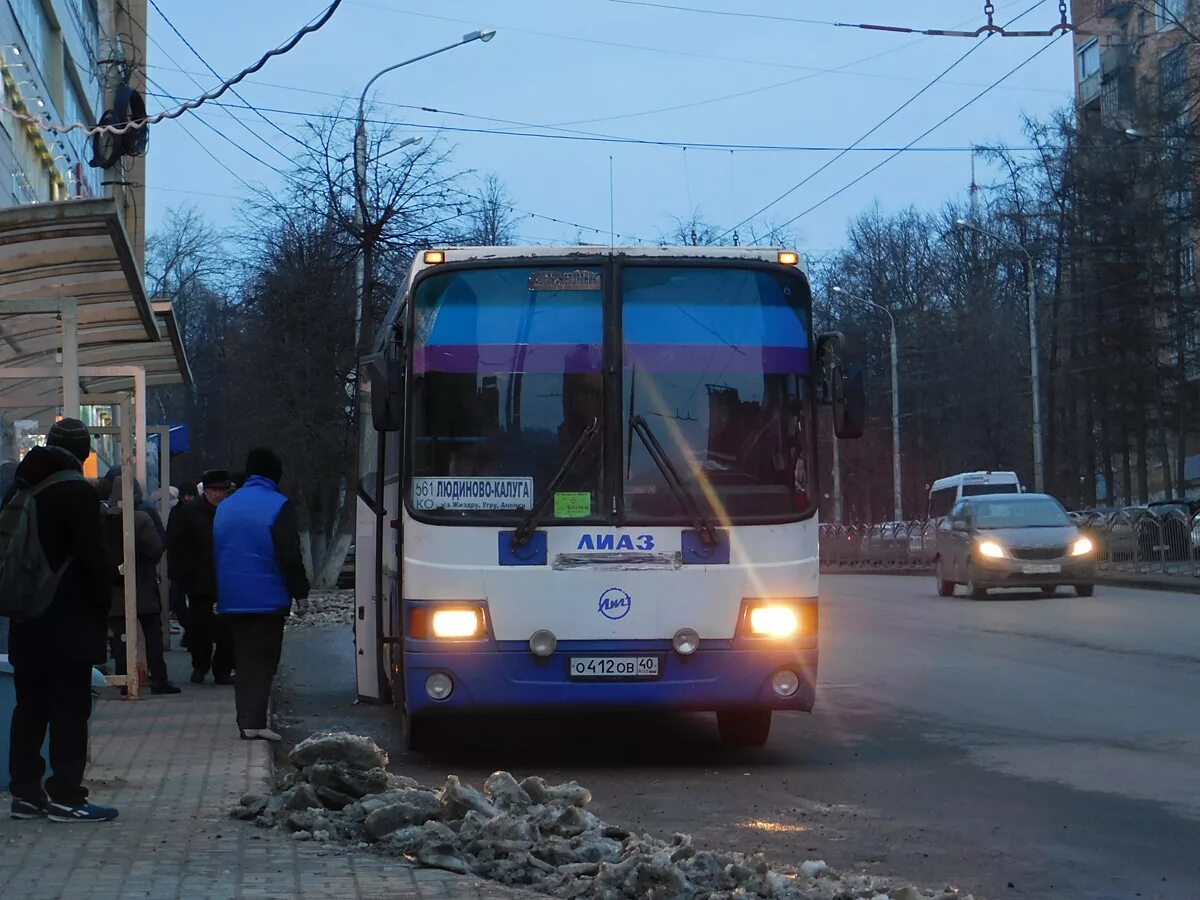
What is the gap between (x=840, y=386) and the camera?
1061 centimetres

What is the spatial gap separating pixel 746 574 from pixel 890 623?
1253cm

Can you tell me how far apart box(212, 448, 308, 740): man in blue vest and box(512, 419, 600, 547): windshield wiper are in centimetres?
142

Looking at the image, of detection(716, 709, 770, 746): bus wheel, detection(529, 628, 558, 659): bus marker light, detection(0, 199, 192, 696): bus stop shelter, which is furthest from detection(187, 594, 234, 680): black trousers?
detection(529, 628, 558, 659): bus marker light

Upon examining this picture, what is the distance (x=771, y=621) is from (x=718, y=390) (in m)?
1.31

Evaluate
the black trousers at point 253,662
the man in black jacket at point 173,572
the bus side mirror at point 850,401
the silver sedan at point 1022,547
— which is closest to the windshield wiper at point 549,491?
the bus side mirror at point 850,401

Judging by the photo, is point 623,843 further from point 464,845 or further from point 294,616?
point 294,616

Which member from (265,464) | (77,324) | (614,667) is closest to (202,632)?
(77,324)

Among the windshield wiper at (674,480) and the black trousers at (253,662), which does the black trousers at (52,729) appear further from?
the windshield wiper at (674,480)

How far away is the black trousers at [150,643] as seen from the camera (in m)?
14.4

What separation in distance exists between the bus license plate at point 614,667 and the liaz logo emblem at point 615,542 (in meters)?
0.60

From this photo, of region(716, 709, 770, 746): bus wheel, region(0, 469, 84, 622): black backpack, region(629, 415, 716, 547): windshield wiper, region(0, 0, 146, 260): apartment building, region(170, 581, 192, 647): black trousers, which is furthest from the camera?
region(0, 0, 146, 260): apartment building

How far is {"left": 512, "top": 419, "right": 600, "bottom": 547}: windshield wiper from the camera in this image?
10.2 meters

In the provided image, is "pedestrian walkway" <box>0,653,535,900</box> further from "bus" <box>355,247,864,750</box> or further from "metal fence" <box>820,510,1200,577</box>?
"metal fence" <box>820,510,1200,577</box>

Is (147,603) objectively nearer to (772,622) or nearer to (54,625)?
(772,622)
